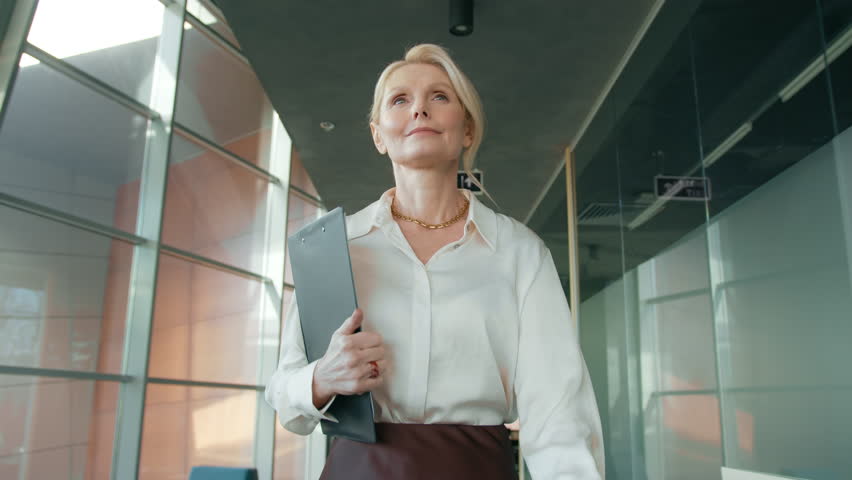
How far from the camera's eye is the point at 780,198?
7.52 feet

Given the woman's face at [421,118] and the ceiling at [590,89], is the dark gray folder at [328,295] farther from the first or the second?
the ceiling at [590,89]

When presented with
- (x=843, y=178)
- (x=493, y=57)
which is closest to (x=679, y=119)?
(x=843, y=178)

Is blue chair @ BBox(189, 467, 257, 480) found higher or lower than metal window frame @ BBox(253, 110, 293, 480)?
lower

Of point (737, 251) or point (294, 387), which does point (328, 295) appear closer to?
point (294, 387)

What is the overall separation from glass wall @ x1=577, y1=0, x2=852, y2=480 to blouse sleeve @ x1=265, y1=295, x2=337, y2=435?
170 centimetres

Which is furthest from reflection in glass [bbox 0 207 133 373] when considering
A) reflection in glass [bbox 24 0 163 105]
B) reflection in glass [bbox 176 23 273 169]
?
reflection in glass [bbox 176 23 273 169]

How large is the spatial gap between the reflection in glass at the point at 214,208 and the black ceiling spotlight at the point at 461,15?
3.85m

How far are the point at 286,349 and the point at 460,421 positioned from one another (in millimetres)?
298

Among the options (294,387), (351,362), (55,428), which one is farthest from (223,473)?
(351,362)

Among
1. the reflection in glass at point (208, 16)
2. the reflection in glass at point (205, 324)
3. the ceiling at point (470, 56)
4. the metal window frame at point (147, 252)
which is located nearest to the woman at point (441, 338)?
the ceiling at point (470, 56)

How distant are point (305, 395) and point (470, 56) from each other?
477 centimetres

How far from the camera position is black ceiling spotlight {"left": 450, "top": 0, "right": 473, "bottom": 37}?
4.35 metres

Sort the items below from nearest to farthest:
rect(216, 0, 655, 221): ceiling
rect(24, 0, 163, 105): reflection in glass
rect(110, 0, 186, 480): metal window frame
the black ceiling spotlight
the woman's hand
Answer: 1. the woman's hand
2. the black ceiling spotlight
3. rect(216, 0, 655, 221): ceiling
4. rect(24, 0, 163, 105): reflection in glass
5. rect(110, 0, 186, 480): metal window frame

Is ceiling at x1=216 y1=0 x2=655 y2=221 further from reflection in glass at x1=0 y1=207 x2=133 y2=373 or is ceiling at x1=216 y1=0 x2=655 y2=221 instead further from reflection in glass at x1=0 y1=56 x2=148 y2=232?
reflection in glass at x1=0 y1=207 x2=133 y2=373
